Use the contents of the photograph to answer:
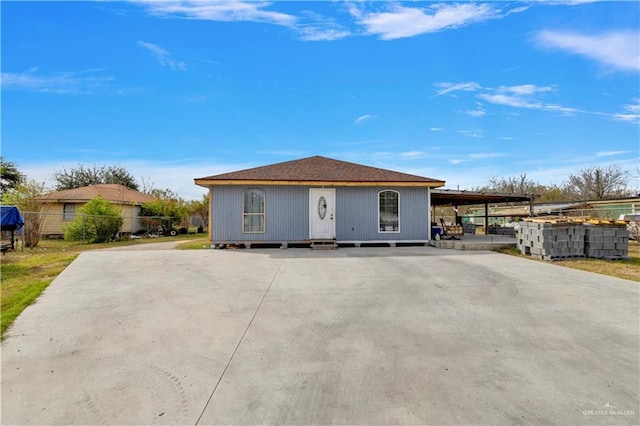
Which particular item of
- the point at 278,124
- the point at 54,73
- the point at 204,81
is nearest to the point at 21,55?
the point at 54,73

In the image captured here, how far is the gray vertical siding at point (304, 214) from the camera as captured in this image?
11.8m

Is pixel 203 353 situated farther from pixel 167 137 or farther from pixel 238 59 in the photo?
pixel 167 137

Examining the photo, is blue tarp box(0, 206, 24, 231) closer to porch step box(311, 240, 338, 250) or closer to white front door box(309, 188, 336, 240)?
white front door box(309, 188, 336, 240)

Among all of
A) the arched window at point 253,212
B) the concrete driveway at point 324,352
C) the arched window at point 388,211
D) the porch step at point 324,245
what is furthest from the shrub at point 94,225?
A: the arched window at point 388,211

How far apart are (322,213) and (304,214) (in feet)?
2.31

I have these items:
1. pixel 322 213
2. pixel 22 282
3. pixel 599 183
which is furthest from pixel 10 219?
pixel 599 183

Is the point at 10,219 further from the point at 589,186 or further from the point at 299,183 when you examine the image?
the point at 589,186

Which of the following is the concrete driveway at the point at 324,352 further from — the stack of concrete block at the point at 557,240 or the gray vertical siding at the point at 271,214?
the gray vertical siding at the point at 271,214

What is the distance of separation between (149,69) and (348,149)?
1403cm

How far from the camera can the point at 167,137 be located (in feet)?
62.4

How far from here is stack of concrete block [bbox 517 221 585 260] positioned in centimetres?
966

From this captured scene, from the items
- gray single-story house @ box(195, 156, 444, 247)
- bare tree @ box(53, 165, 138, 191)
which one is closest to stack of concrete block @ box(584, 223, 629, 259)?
gray single-story house @ box(195, 156, 444, 247)

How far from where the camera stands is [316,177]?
1200 centimetres

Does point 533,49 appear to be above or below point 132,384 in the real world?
above
